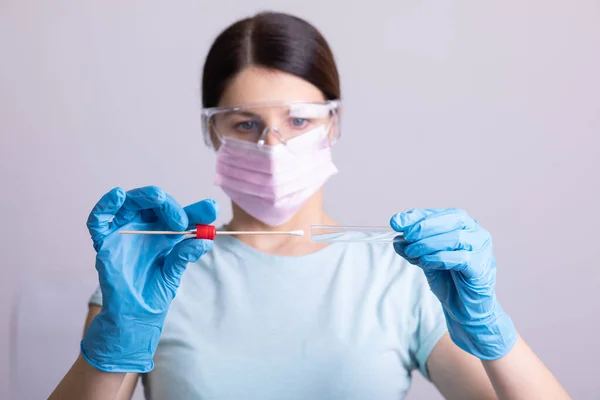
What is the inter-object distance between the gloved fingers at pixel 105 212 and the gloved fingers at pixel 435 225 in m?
0.52

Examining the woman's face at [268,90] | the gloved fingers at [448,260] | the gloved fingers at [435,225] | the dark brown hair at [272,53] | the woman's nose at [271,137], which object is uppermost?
the dark brown hair at [272,53]

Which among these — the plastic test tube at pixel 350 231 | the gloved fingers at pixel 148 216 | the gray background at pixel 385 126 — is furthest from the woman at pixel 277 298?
the gray background at pixel 385 126

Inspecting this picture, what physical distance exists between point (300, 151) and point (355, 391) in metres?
0.56

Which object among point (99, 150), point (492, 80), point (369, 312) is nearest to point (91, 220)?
point (369, 312)

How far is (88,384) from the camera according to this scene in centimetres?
127

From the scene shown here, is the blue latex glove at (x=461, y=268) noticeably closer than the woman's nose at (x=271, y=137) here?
Yes

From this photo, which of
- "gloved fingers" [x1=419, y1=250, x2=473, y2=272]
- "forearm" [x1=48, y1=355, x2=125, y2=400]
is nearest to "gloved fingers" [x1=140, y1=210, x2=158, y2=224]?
"forearm" [x1=48, y1=355, x2=125, y2=400]

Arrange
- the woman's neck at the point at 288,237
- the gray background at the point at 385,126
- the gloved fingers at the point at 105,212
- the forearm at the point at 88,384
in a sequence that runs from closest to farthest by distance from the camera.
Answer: the gloved fingers at the point at 105,212 < the forearm at the point at 88,384 < the woman's neck at the point at 288,237 < the gray background at the point at 385,126

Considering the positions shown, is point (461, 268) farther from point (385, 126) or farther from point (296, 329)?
point (385, 126)

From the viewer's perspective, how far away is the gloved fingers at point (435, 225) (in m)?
1.18

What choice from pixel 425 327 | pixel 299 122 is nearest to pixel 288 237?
pixel 299 122

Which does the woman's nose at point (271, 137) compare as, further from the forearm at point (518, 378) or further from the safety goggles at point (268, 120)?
the forearm at point (518, 378)

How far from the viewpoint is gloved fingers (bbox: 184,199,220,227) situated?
3.94 feet

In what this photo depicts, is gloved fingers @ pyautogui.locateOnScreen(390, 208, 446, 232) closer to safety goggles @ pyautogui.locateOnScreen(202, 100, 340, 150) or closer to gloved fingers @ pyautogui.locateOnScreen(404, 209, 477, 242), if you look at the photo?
gloved fingers @ pyautogui.locateOnScreen(404, 209, 477, 242)
